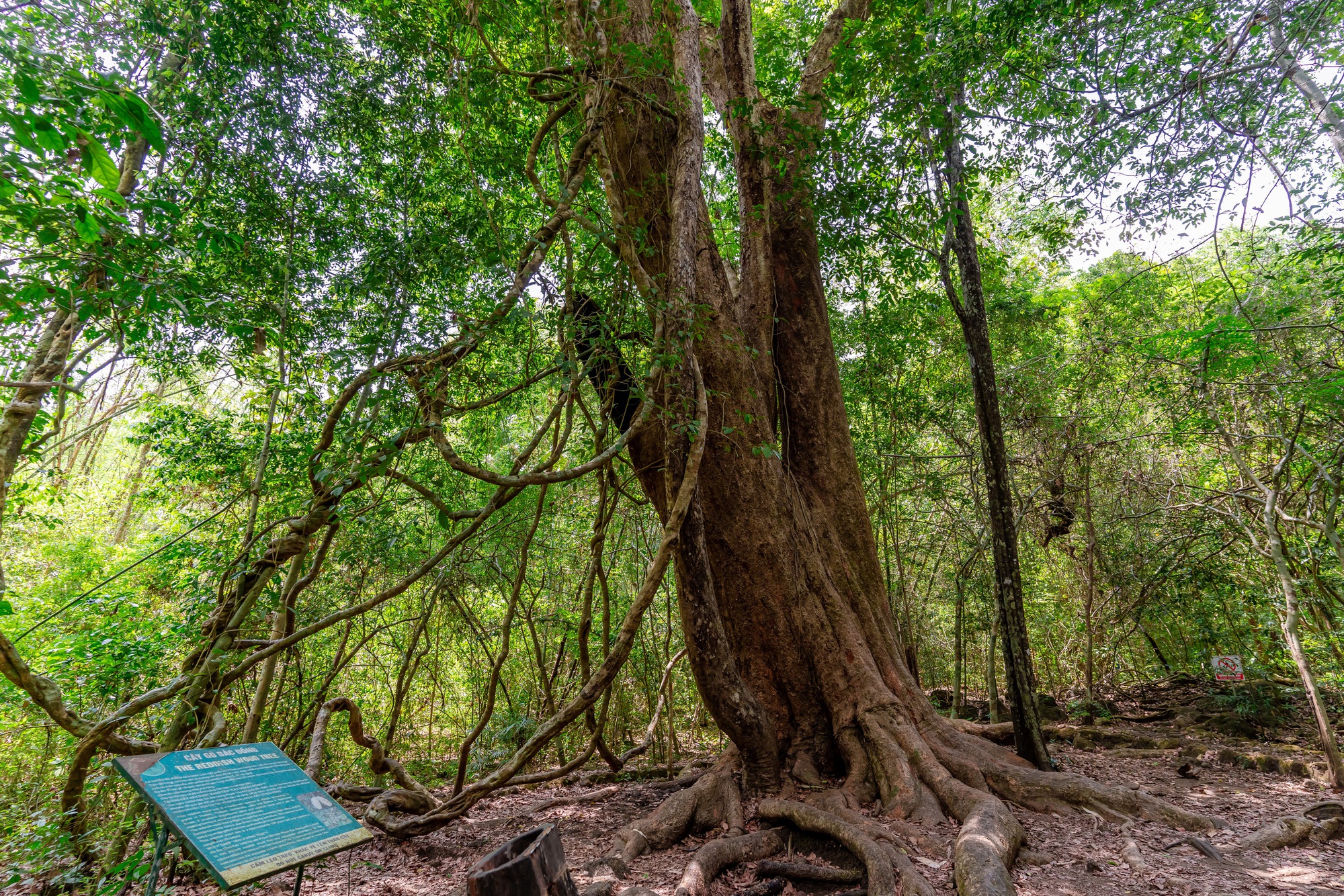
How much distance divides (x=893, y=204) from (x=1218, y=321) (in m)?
3.22

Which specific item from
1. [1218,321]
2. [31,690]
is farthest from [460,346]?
[1218,321]

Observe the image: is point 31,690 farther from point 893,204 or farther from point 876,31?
point 876,31

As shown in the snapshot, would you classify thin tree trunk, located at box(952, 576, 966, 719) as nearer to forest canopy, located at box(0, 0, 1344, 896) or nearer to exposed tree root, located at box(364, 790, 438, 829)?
forest canopy, located at box(0, 0, 1344, 896)

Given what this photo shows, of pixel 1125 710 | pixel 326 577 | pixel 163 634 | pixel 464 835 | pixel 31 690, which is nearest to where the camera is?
pixel 31 690

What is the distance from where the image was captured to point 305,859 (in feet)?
6.88

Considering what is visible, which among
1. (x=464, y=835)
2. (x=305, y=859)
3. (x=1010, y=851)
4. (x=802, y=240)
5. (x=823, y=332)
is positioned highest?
(x=802, y=240)

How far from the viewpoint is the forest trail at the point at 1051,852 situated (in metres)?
2.97

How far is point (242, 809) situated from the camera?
213 centimetres

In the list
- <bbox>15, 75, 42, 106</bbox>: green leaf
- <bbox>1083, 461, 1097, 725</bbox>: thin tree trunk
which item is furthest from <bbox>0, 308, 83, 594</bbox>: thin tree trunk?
<bbox>1083, 461, 1097, 725</bbox>: thin tree trunk

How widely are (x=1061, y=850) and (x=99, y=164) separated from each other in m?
5.19

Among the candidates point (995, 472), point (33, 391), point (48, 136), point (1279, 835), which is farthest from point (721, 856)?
point (33, 391)

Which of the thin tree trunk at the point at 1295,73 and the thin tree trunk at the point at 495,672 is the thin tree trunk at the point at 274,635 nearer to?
the thin tree trunk at the point at 495,672

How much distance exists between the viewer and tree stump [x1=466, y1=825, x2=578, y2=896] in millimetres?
1817

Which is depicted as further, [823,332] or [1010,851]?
[823,332]
